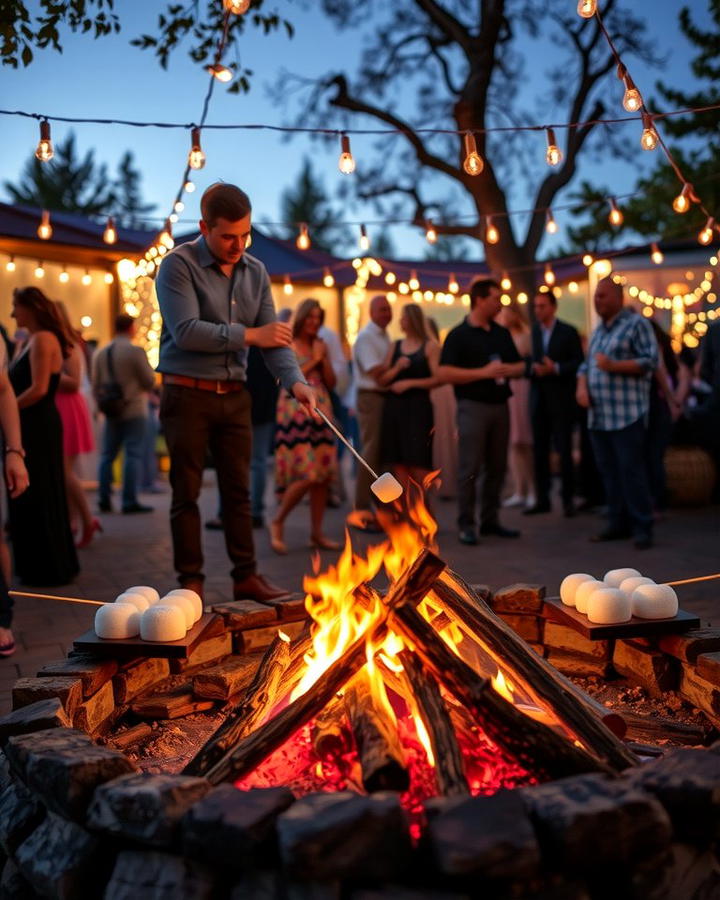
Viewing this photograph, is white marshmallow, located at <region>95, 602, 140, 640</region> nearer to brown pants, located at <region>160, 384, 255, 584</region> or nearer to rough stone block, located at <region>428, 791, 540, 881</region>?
brown pants, located at <region>160, 384, 255, 584</region>

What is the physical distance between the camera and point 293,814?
175cm

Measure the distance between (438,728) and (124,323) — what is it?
770cm

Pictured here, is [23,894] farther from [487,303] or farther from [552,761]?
[487,303]

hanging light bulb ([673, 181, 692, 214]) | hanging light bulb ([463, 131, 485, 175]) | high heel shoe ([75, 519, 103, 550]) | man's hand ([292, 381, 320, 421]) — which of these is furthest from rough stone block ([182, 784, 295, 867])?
high heel shoe ([75, 519, 103, 550])

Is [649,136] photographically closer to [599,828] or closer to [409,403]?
[409,403]

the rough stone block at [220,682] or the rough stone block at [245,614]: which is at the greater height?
the rough stone block at [245,614]

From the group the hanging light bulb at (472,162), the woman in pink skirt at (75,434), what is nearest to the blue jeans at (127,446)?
the woman in pink skirt at (75,434)

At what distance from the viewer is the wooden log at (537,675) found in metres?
2.25

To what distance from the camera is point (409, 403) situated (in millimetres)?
7152

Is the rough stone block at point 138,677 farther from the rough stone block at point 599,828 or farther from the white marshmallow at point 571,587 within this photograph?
the rough stone block at point 599,828

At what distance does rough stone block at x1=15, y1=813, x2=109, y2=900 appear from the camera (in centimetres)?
191

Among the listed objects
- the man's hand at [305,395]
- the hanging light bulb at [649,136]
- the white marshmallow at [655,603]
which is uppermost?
the hanging light bulb at [649,136]

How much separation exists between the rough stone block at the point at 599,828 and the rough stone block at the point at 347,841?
28cm

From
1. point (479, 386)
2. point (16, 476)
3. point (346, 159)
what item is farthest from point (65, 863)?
point (479, 386)
